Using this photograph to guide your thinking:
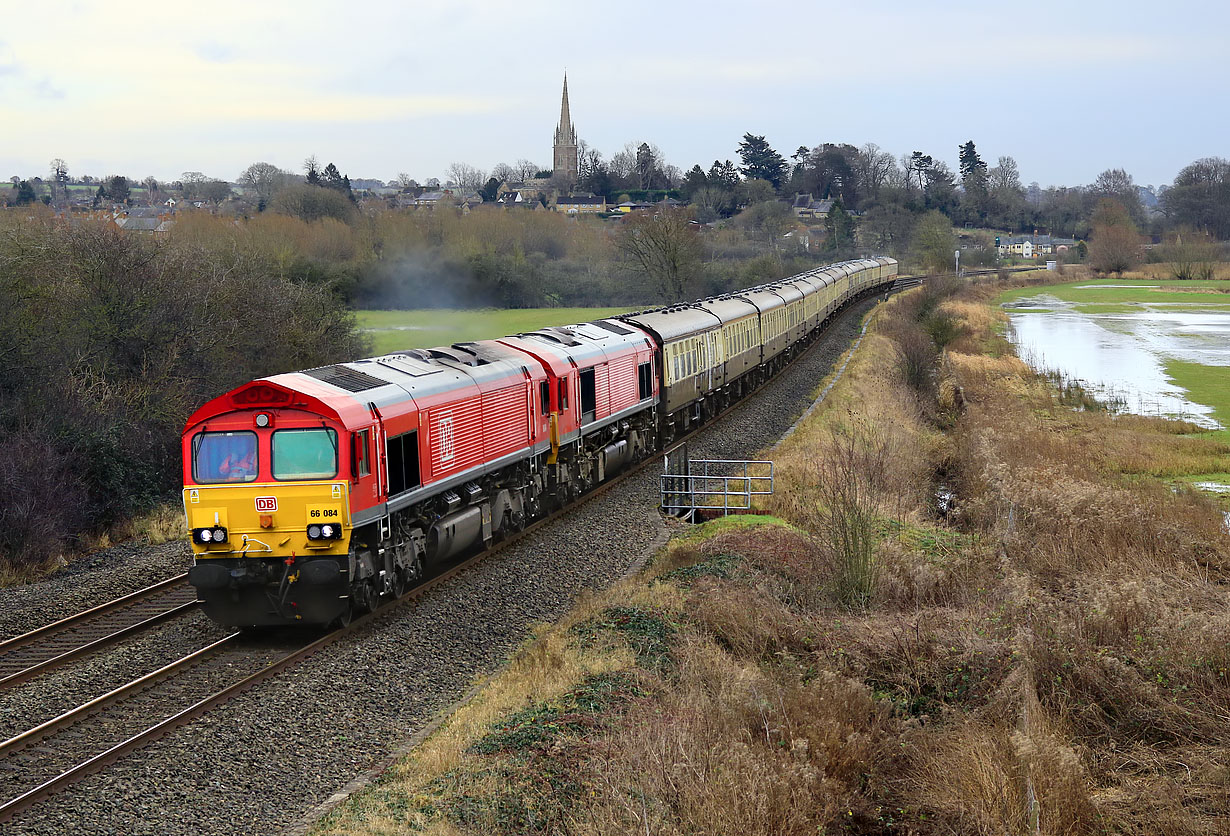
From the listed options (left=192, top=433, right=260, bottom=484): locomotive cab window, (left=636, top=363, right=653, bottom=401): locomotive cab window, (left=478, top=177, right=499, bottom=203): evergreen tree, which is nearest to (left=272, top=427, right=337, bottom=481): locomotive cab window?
(left=192, top=433, right=260, bottom=484): locomotive cab window

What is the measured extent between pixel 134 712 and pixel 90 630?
387cm

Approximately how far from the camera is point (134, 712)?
1213cm

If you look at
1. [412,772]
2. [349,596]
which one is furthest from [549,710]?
[349,596]

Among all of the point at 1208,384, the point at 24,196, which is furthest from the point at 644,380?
the point at 24,196

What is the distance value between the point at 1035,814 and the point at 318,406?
31.8ft

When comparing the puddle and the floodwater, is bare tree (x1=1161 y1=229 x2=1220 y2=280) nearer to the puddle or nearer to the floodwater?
the floodwater

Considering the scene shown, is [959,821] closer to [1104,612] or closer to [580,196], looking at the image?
[1104,612]

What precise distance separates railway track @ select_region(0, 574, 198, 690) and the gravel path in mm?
895

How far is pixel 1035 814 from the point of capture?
8320 mm

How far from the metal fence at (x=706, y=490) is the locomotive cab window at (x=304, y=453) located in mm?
9142

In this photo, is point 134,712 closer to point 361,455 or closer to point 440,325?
point 361,455

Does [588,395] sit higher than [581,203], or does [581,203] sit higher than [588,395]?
[581,203]

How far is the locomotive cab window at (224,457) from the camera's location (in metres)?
14.5

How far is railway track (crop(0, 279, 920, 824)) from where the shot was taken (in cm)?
1046
